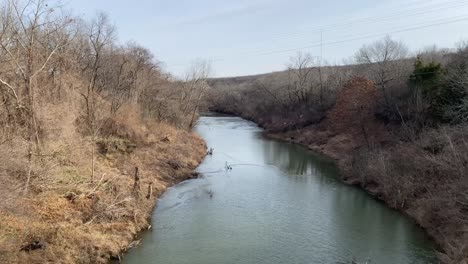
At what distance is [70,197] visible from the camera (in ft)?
61.3

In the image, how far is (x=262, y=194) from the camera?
25.7m

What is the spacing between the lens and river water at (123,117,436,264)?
16.5 m

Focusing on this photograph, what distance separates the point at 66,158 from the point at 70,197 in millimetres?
3564

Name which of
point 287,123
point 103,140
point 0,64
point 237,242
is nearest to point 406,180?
point 237,242

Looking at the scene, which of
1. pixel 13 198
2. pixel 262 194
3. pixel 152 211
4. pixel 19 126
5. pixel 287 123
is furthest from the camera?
pixel 287 123

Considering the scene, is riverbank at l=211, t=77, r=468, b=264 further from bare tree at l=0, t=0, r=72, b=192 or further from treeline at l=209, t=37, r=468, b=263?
bare tree at l=0, t=0, r=72, b=192

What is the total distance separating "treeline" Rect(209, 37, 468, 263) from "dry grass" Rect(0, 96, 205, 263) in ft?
41.7

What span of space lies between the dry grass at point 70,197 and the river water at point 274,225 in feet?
3.99

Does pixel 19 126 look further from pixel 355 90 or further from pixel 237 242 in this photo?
pixel 355 90

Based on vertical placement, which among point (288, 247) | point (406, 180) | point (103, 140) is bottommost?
point (288, 247)

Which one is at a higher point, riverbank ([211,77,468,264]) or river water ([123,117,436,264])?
riverbank ([211,77,468,264])

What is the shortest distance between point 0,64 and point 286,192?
55.5 feet

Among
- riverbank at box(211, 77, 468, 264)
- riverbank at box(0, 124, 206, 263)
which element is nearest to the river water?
riverbank at box(211, 77, 468, 264)

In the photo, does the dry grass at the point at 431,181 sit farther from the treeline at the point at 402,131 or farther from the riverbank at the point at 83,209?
the riverbank at the point at 83,209
